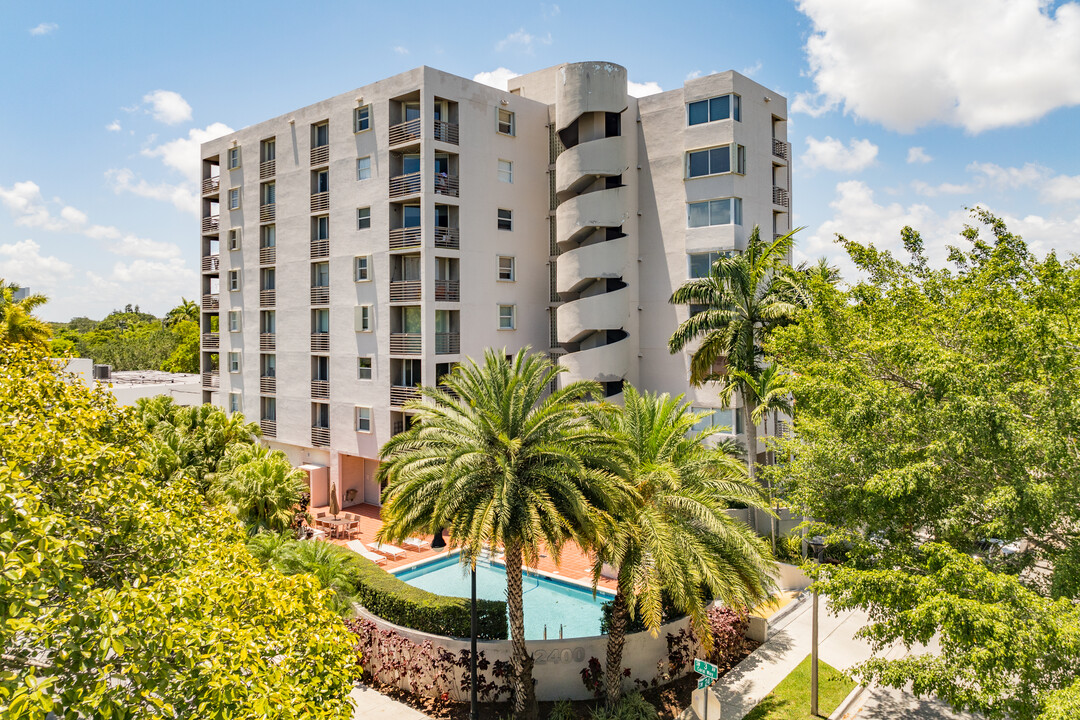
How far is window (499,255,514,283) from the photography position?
34438mm

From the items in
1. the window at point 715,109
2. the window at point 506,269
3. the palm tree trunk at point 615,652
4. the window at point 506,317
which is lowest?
the palm tree trunk at point 615,652

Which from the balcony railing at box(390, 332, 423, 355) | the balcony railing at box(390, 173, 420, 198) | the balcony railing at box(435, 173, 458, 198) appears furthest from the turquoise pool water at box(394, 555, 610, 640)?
the balcony railing at box(390, 173, 420, 198)

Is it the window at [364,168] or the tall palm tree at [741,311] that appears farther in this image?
the window at [364,168]

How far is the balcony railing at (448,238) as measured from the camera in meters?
31.8

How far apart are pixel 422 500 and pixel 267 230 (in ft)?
96.1

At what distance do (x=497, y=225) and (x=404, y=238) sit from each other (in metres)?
4.82

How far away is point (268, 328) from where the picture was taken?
131 ft

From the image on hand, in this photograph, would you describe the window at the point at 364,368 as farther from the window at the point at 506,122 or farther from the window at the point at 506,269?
the window at the point at 506,122

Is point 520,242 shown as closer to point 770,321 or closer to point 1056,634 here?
point 770,321

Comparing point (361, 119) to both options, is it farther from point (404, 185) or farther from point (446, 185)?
point (446, 185)

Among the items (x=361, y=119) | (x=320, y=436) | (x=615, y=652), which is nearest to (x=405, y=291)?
(x=361, y=119)

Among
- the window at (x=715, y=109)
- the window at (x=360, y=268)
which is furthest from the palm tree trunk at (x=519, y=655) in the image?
the window at (x=715, y=109)

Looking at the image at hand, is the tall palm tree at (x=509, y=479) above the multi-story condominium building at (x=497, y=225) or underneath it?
underneath

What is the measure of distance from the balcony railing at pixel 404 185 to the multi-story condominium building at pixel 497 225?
0.60ft
